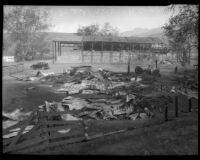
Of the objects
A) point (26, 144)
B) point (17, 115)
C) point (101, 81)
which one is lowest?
point (26, 144)

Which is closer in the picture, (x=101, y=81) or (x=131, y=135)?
(x=131, y=135)

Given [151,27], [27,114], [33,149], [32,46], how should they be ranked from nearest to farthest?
1. [33,149]
2. [27,114]
3. [151,27]
4. [32,46]

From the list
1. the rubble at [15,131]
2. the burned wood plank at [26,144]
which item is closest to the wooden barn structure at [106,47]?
the rubble at [15,131]

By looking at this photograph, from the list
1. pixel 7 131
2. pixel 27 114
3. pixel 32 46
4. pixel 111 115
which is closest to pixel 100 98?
pixel 111 115

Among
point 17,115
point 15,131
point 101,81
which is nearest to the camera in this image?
point 15,131

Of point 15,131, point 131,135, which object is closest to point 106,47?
point 131,135

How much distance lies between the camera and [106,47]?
5.87 meters

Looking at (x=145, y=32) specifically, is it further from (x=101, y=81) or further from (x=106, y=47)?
(x=101, y=81)

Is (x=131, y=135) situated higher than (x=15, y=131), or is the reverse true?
(x=15, y=131)

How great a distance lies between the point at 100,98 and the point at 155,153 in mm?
1906

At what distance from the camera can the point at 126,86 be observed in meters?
5.39

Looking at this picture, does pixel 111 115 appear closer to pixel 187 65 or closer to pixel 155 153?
pixel 155 153

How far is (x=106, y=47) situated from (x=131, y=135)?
2.72 metres

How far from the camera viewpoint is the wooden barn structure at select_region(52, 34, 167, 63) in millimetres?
5586
